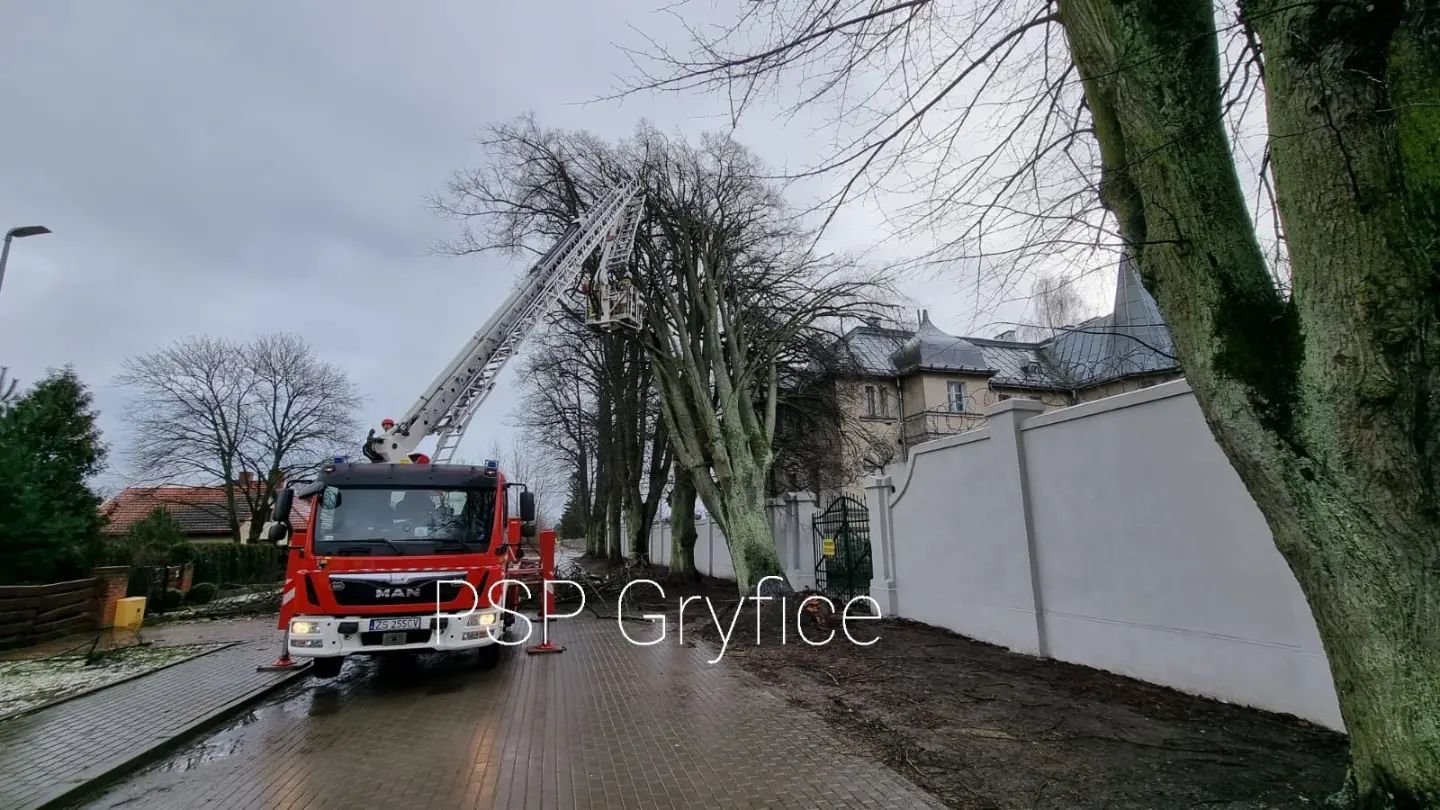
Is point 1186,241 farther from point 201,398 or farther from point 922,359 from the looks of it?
point 201,398

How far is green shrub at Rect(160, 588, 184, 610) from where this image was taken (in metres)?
17.9

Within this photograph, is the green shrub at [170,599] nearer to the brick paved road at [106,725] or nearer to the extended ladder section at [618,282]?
the brick paved road at [106,725]

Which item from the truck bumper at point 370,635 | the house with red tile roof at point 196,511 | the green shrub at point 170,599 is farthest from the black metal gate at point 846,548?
the house with red tile roof at point 196,511

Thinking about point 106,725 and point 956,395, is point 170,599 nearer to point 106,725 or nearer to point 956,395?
point 106,725

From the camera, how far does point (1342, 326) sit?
3.16m

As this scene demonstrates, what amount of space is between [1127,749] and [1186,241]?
12.3ft

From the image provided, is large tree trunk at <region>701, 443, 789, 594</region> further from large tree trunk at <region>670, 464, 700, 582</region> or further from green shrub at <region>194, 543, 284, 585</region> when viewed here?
green shrub at <region>194, 543, 284, 585</region>

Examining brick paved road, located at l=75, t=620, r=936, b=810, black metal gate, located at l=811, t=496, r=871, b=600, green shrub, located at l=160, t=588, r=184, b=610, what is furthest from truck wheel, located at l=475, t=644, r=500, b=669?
green shrub, located at l=160, t=588, r=184, b=610

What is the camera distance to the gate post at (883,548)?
1205 cm

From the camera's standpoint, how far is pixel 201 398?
3534 cm

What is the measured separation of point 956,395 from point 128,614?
29335 mm

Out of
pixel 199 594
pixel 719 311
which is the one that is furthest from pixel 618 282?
pixel 199 594

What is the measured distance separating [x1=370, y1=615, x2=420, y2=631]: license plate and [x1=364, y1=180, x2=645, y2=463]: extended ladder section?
3.47 meters

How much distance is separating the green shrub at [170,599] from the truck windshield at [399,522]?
13899 millimetres
